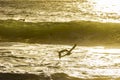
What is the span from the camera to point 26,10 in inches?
929

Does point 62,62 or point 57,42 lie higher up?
point 57,42

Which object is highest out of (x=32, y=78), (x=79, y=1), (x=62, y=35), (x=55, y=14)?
(x=79, y=1)

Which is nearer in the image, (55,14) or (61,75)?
(61,75)


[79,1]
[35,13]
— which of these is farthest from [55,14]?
[79,1]

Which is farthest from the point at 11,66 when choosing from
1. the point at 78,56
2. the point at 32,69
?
the point at 78,56

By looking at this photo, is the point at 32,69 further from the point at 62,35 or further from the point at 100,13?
the point at 100,13

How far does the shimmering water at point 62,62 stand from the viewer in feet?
28.4

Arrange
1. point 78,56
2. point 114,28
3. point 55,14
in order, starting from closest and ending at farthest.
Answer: point 78,56, point 114,28, point 55,14

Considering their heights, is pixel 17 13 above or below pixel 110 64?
above

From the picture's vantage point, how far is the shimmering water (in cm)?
866

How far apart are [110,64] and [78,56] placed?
4.56 ft

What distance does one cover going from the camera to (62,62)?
9742 millimetres

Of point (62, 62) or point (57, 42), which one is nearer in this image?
point (62, 62)

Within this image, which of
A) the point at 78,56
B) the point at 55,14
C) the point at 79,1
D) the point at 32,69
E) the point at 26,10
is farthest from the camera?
the point at 79,1
